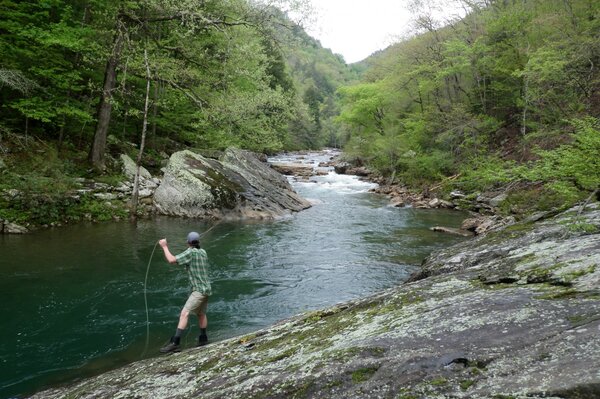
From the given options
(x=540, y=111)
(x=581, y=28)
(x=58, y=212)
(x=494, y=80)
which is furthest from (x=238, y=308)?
(x=494, y=80)

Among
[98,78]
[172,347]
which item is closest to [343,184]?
[98,78]

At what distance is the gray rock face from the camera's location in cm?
281

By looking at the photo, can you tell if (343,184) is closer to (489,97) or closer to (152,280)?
(489,97)

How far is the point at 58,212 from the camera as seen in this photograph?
49.5 ft

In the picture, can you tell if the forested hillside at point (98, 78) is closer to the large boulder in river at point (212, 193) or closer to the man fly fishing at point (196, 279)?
the large boulder in river at point (212, 193)

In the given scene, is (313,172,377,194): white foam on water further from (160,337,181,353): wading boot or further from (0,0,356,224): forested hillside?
(160,337,181,353): wading boot

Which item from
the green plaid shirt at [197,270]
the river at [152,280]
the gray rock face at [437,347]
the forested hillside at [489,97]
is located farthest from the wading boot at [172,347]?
the forested hillside at [489,97]

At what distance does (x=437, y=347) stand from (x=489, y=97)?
2935 cm

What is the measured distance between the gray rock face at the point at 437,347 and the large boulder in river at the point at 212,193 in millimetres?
12595

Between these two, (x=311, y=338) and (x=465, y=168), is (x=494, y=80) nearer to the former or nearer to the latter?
(x=465, y=168)

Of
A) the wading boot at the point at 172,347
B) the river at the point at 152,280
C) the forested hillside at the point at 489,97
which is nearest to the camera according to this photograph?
the wading boot at the point at 172,347

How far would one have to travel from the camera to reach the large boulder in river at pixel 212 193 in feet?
58.8

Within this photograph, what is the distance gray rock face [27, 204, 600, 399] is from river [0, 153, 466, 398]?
67.4 inches

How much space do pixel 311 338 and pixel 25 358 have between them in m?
5.15
